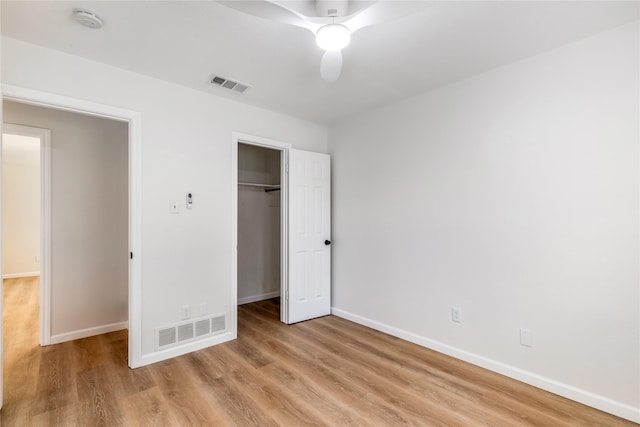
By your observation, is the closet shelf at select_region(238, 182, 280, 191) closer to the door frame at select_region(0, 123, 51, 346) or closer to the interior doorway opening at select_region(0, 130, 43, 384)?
the door frame at select_region(0, 123, 51, 346)

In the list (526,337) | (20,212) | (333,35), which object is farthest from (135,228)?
(20,212)

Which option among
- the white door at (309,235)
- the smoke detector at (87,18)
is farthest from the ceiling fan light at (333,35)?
the white door at (309,235)

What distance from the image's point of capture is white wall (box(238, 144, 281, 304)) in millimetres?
4605

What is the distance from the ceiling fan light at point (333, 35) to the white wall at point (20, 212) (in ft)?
21.9

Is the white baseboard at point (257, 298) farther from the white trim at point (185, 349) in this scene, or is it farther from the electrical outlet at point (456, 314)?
the electrical outlet at point (456, 314)

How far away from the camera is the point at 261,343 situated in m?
3.08

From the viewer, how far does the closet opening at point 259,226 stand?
4594 millimetres

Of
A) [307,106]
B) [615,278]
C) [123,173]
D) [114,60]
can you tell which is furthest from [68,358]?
[615,278]

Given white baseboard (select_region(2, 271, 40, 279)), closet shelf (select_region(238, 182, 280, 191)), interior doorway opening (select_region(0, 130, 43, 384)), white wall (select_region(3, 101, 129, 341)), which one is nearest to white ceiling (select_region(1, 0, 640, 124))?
white wall (select_region(3, 101, 129, 341))

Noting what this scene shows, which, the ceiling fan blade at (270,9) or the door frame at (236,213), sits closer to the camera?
the ceiling fan blade at (270,9)

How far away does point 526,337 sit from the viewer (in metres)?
2.38

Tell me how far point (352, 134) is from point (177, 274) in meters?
2.57

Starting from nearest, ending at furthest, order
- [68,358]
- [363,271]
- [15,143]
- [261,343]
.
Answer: [68,358], [261,343], [363,271], [15,143]

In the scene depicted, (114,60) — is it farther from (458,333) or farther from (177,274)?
(458,333)
